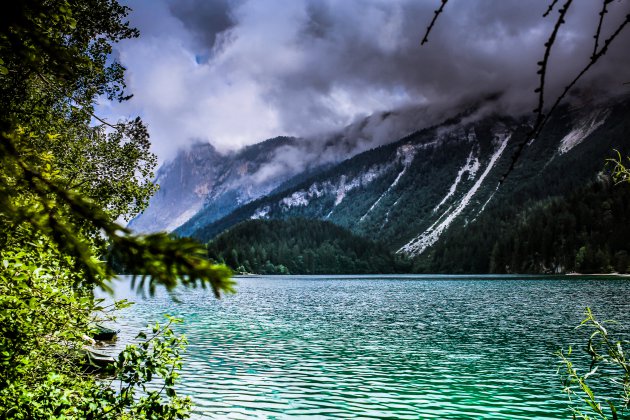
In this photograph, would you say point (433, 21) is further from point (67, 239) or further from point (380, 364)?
point (380, 364)

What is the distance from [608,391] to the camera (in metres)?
28.5

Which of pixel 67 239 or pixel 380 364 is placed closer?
pixel 67 239

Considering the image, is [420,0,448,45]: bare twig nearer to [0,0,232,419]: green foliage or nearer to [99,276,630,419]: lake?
[0,0,232,419]: green foliage

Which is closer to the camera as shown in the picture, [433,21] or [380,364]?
[433,21]

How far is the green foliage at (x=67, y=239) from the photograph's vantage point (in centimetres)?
181

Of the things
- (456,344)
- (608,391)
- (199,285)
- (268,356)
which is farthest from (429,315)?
(199,285)

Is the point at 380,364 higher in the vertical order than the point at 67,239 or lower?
lower

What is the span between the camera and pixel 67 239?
1.90m

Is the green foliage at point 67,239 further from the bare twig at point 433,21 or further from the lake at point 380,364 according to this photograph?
the lake at point 380,364

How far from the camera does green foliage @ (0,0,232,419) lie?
1.81 meters

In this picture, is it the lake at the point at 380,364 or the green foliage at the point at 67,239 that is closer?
the green foliage at the point at 67,239

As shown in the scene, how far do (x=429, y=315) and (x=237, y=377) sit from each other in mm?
46425

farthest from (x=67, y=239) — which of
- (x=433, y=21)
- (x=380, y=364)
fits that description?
(x=380, y=364)

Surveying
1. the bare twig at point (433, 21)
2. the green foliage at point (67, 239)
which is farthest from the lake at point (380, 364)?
the bare twig at point (433, 21)
